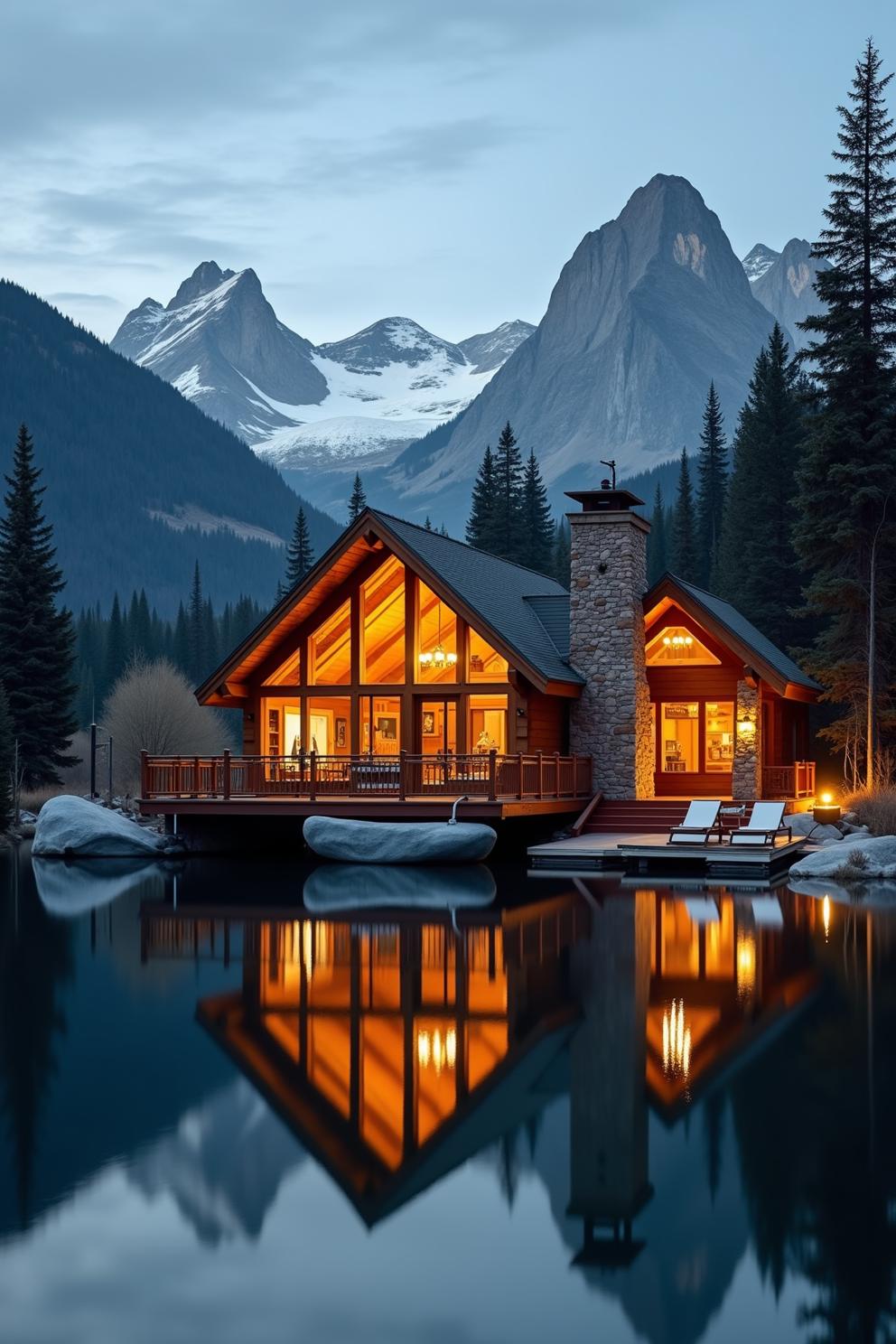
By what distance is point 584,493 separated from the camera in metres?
27.8

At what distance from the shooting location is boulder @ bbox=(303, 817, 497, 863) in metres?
22.7

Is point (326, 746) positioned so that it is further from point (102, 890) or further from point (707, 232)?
point (707, 232)

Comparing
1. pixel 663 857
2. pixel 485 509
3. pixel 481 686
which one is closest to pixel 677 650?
pixel 481 686

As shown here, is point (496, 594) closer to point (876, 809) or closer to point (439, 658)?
point (439, 658)

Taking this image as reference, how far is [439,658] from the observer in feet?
89.2

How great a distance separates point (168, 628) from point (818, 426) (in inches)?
2907

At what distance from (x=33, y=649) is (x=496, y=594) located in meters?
15.8

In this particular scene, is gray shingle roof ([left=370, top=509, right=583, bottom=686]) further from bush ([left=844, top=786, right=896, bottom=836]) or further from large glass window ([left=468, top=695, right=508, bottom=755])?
bush ([left=844, top=786, right=896, bottom=836])

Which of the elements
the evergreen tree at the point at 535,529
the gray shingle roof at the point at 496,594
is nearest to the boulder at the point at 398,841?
the gray shingle roof at the point at 496,594

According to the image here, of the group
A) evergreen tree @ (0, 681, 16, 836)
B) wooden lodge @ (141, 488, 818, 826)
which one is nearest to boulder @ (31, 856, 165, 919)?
wooden lodge @ (141, 488, 818, 826)

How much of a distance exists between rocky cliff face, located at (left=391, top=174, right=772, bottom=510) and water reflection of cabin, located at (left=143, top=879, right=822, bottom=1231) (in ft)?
523

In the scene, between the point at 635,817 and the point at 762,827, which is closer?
the point at 762,827

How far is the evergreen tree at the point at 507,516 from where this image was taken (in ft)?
184

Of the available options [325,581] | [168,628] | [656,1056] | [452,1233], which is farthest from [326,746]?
[168,628]
